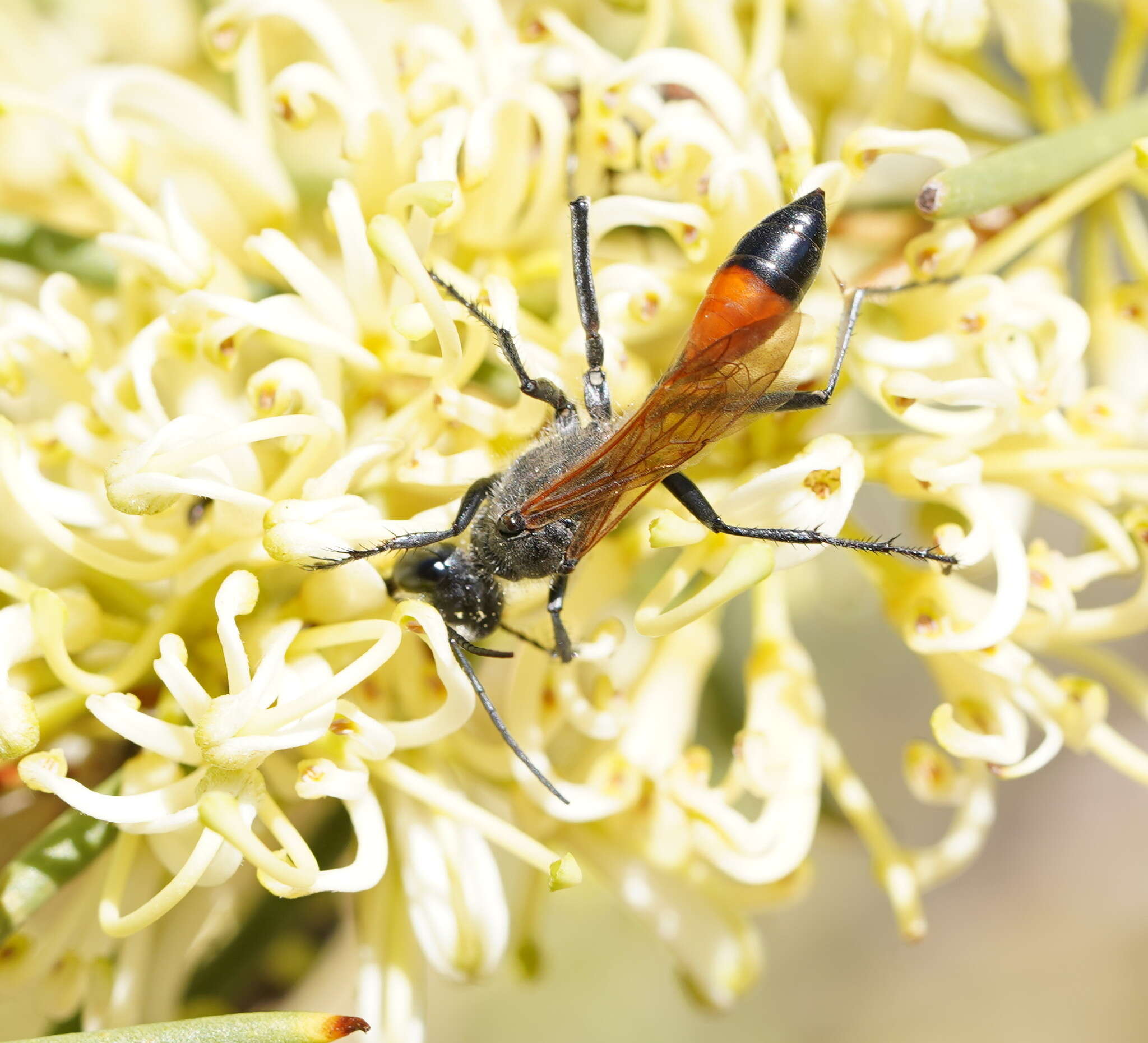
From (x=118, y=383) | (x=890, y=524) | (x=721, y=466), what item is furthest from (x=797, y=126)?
(x=890, y=524)

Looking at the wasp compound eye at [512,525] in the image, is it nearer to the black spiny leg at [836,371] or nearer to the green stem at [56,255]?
the black spiny leg at [836,371]

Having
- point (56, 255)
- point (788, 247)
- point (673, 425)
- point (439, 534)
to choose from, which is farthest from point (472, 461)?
point (56, 255)

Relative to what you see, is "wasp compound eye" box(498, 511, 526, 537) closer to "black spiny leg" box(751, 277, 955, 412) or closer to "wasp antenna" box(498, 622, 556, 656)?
"wasp antenna" box(498, 622, 556, 656)

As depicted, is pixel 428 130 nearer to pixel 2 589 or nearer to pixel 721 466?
pixel 721 466

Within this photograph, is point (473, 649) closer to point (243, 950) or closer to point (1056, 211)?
point (243, 950)

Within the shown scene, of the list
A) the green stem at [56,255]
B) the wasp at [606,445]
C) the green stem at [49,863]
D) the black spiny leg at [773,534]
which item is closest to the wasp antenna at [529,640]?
the wasp at [606,445]

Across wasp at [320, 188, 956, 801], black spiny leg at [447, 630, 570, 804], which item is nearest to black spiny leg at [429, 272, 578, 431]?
wasp at [320, 188, 956, 801]
